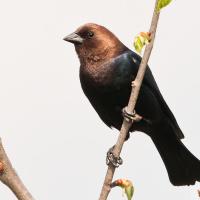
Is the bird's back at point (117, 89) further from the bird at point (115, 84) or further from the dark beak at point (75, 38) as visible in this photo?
the dark beak at point (75, 38)

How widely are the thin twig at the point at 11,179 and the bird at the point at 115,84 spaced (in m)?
2.69

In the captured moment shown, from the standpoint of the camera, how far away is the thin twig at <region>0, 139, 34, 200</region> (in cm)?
209

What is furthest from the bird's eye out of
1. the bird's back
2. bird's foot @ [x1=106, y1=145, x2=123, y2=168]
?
bird's foot @ [x1=106, y1=145, x2=123, y2=168]

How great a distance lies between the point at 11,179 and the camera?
6.93 ft

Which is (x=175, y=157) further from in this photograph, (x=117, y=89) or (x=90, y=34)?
(x=90, y=34)

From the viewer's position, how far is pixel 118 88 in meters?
4.75

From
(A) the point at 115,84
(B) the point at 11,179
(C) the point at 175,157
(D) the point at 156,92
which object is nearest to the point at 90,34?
(A) the point at 115,84

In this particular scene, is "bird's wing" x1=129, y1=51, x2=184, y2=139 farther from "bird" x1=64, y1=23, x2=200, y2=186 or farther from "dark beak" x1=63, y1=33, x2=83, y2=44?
"dark beak" x1=63, y1=33, x2=83, y2=44

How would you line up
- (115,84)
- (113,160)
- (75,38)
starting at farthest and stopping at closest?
(75,38)
(115,84)
(113,160)

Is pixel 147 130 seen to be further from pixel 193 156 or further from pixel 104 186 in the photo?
pixel 104 186

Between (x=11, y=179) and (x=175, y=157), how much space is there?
3.75 m

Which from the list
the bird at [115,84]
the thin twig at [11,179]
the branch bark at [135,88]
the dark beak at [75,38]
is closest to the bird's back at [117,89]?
the bird at [115,84]

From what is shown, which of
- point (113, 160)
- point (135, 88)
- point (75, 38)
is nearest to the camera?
point (135, 88)

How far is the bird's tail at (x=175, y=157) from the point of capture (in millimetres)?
5293
